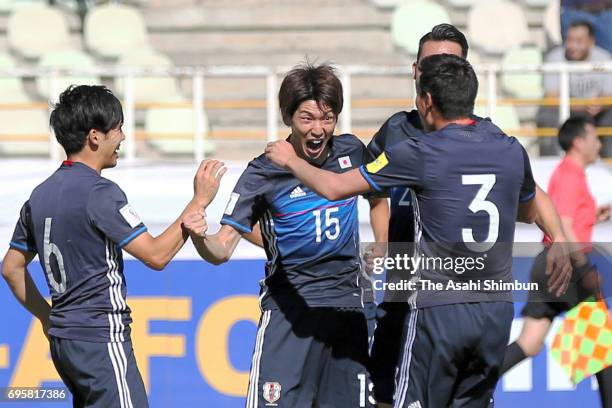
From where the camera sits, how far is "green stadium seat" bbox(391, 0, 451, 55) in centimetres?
1253

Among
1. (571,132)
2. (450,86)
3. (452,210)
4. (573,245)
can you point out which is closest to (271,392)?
(452,210)

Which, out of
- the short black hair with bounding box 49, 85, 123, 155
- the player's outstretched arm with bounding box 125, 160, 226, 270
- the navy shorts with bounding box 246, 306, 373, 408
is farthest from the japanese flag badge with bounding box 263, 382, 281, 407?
the short black hair with bounding box 49, 85, 123, 155

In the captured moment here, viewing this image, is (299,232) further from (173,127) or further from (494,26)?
(494,26)

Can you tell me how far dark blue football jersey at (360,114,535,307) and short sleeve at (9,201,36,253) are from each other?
1.50 metres

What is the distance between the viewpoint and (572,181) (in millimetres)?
7504

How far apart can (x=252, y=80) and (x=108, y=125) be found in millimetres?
8049

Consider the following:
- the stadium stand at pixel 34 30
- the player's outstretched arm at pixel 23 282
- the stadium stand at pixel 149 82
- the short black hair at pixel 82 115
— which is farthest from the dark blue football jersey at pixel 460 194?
the stadium stand at pixel 34 30

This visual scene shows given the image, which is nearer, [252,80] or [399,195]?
[399,195]

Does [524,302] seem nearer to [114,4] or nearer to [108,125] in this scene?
[108,125]

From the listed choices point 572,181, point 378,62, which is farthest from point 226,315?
point 378,62

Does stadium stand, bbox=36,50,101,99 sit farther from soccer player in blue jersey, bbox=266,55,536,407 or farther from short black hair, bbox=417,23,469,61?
soccer player in blue jersey, bbox=266,55,536,407

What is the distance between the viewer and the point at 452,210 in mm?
4863

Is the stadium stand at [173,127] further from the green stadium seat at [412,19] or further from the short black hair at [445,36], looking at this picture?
the short black hair at [445,36]

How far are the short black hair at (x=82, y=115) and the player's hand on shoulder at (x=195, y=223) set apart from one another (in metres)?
0.52
